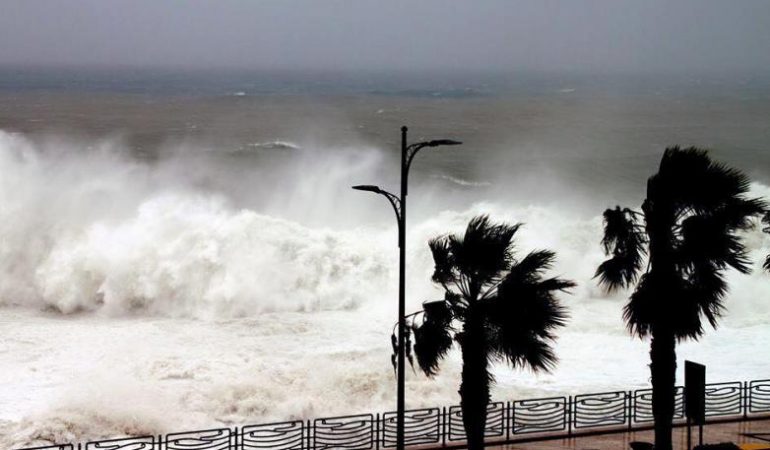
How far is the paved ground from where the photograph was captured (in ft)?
49.4

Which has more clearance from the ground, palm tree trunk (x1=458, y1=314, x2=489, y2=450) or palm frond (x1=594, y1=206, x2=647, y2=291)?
palm frond (x1=594, y1=206, x2=647, y2=291)

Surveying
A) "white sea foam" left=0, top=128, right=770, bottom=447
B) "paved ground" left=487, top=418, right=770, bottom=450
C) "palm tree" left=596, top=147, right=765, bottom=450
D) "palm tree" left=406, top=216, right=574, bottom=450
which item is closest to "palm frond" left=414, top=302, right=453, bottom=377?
"palm tree" left=406, top=216, right=574, bottom=450

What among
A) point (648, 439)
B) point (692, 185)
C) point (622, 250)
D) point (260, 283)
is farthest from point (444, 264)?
point (260, 283)

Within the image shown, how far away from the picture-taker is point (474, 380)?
40.1 ft

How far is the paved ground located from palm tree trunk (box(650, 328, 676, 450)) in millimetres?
1993

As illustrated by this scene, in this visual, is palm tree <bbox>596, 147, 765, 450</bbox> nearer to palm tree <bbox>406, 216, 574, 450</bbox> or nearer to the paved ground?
palm tree <bbox>406, 216, 574, 450</bbox>

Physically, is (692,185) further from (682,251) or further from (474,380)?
(474,380)

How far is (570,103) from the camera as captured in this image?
124 meters

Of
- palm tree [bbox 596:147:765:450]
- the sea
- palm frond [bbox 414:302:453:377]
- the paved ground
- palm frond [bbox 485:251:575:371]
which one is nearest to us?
palm frond [bbox 485:251:575:371]

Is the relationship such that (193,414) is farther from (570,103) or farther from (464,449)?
(570,103)

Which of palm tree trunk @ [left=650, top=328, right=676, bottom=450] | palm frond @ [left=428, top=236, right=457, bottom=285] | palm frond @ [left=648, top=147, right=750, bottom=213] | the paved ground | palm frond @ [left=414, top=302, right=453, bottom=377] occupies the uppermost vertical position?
palm frond @ [left=648, top=147, right=750, bottom=213]

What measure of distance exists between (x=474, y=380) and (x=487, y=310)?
35.8 inches

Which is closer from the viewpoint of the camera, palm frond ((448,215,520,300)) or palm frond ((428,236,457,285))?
palm frond ((448,215,520,300))

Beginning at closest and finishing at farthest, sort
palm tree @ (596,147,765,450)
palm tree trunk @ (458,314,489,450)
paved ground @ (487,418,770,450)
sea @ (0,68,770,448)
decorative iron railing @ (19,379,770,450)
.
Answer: palm tree trunk @ (458,314,489,450) → palm tree @ (596,147,765,450) → decorative iron railing @ (19,379,770,450) → paved ground @ (487,418,770,450) → sea @ (0,68,770,448)
